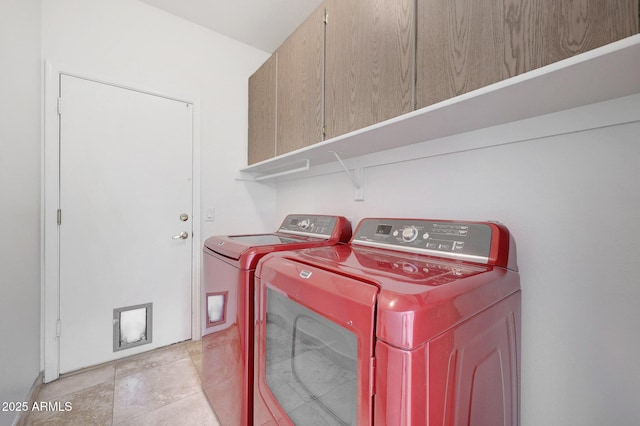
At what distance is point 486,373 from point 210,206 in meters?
2.26

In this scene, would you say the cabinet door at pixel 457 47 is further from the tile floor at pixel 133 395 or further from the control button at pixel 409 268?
the tile floor at pixel 133 395

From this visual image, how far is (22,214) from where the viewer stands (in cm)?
149

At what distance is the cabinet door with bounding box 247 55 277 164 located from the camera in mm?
2053

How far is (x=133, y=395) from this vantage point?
1.61m

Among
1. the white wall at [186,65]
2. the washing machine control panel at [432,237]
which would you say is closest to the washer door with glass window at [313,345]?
the washing machine control panel at [432,237]

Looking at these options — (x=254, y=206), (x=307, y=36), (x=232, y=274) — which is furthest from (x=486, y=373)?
(x=254, y=206)

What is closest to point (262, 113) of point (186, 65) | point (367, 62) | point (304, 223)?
point (186, 65)

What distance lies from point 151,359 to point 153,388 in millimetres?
382

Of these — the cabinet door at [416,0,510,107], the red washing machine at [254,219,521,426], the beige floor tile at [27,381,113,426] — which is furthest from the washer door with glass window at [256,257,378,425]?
the beige floor tile at [27,381,113,426]

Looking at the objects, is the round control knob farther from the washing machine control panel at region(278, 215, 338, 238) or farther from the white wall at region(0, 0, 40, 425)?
the white wall at region(0, 0, 40, 425)

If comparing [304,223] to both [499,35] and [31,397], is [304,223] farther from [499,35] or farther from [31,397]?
[31,397]

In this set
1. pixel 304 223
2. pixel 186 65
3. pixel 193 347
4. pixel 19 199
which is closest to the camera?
pixel 19 199

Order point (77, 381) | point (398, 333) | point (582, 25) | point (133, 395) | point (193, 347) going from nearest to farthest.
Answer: point (398, 333)
point (582, 25)
point (133, 395)
point (77, 381)
point (193, 347)

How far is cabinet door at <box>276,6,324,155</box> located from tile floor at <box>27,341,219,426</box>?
169cm
